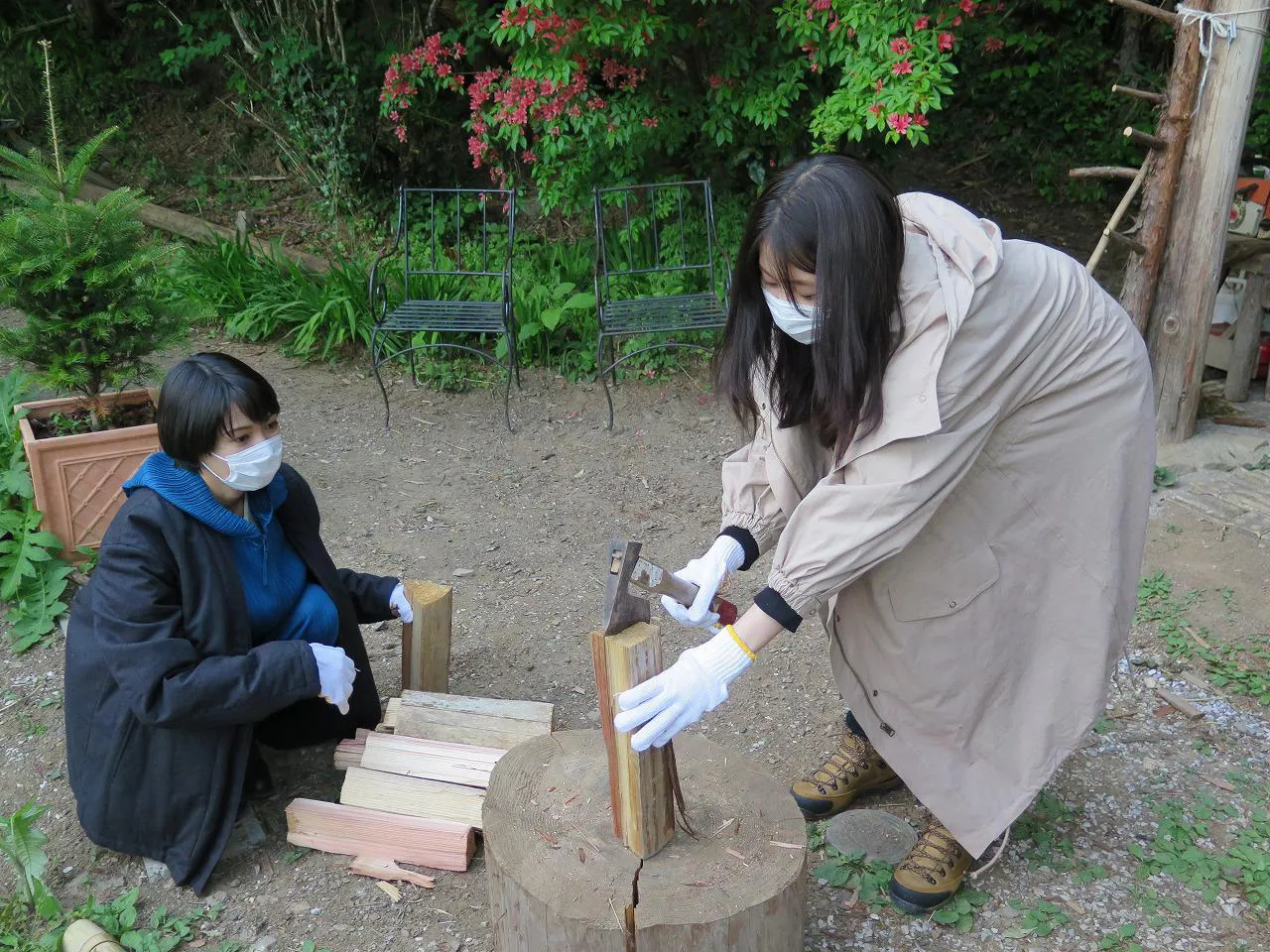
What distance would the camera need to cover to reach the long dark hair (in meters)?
1.73

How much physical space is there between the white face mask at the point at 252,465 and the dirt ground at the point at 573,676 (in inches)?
35.9

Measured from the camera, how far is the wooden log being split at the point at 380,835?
8.34ft

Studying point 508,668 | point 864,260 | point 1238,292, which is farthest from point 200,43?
point 864,260

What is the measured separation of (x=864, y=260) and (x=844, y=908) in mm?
1530

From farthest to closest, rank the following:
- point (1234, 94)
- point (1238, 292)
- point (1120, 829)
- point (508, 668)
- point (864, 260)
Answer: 1. point (1238, 292)
2. point (1234, 94)
3. point (508, 668)
4. point (1120, 829)
5. point (864, 260)

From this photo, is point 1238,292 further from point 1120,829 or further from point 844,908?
point 844,908

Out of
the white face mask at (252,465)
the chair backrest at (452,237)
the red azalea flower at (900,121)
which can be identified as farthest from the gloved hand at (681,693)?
the chair backrest at (452,237)

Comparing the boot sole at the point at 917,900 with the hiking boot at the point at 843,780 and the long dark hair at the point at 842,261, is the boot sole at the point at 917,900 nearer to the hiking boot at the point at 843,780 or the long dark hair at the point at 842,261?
the hiking boot at the point at 843,780

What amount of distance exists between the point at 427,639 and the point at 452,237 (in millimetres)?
4822

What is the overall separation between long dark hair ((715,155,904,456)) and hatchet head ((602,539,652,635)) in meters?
0.45

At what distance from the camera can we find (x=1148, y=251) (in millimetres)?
4379

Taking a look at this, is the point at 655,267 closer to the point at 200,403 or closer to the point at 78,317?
the point at 78,317

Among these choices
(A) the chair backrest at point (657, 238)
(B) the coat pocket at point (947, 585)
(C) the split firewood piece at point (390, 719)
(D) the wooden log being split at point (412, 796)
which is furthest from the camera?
(A) the chair backrest at point (657, 238)

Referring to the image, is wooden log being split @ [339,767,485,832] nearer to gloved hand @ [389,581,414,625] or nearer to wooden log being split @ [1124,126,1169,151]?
gloved hand @ [389,581,414,625]
